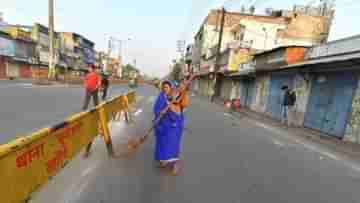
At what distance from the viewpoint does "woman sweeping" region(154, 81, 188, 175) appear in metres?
3.36

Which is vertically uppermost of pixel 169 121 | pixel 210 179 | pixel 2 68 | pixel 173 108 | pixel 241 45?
pixel 241 45

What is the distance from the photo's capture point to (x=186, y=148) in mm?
4840

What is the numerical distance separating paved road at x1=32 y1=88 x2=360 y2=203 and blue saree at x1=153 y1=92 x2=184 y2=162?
35 cm

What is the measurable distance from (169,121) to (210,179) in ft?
3.97

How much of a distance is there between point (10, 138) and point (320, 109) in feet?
38.4

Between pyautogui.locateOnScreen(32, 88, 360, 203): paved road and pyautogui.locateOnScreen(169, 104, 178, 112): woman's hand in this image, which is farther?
pyautogui.locateOnScreen(169, 104, 178, 112): woman's hand

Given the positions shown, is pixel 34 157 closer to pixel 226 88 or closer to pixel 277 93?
pixel 277 93

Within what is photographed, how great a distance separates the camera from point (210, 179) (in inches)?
130

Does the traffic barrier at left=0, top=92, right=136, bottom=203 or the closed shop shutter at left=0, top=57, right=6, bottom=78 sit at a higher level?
the closed shop shutter at left=0, top=57, right=6, bottom=78

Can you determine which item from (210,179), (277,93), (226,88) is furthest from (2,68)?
(210,179)

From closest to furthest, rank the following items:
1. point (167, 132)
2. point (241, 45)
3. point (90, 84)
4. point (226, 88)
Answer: point (167, 132), point (90, 84), point (241, 45), point (226, 88)

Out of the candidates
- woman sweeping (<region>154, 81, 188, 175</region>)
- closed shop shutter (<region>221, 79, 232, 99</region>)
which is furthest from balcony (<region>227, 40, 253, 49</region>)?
woman sweeping (<region>154, 81, 188, 175</region>)

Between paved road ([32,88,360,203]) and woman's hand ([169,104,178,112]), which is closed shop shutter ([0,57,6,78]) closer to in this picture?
paved road ([32,88,360,203])

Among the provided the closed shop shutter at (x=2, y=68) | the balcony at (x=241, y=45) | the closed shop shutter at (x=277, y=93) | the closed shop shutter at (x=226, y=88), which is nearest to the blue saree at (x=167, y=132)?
the closed shop shutter at (x=277, y=93)
